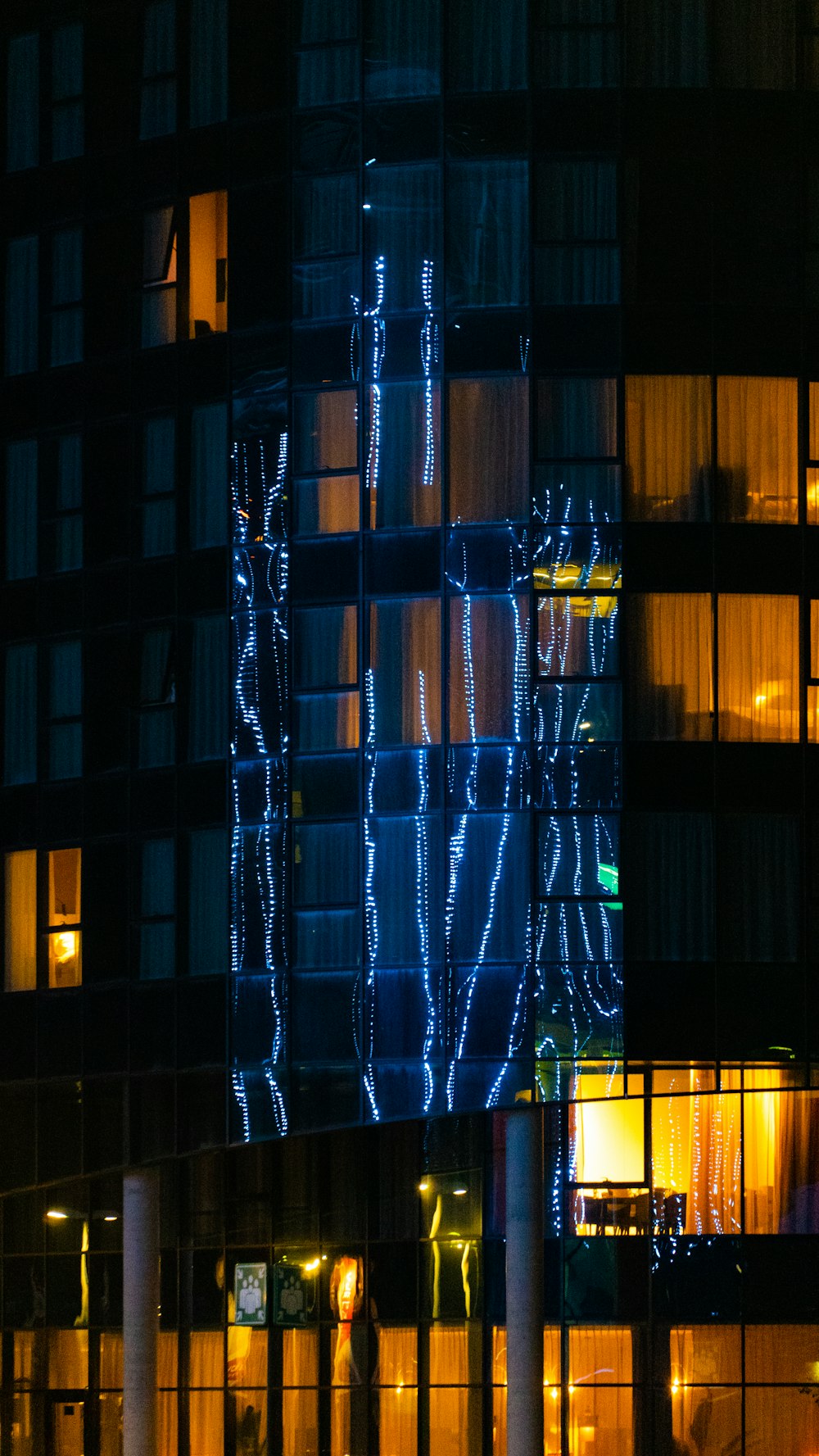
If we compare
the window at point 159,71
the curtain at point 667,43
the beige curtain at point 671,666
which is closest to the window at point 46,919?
the beige curtain at point 671,666

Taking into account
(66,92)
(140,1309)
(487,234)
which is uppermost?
(66,92)

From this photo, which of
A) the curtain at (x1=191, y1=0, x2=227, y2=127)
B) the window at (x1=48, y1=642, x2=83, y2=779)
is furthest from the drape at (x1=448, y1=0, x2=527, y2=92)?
the window at (x1=48, y1=642, x2=83, y2=779)

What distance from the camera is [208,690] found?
34000mm

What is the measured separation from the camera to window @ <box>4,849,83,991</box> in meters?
35.1

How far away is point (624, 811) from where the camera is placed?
3219 centimetres

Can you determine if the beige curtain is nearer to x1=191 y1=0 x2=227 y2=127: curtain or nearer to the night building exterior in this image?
the night building exterior

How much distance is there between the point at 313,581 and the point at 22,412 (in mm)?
6423

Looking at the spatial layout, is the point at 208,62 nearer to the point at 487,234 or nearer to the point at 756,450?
the point at 487,234

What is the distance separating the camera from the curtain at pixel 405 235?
32812 millimetres

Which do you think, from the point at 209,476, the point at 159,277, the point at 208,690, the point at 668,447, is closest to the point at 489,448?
the point at 668,447

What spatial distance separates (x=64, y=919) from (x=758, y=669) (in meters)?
11.3

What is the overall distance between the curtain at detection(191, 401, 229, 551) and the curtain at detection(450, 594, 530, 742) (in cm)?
402

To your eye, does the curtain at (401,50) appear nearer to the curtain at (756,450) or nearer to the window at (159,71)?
the window at (159,71)

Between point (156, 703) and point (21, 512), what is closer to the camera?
point (156, 703)
